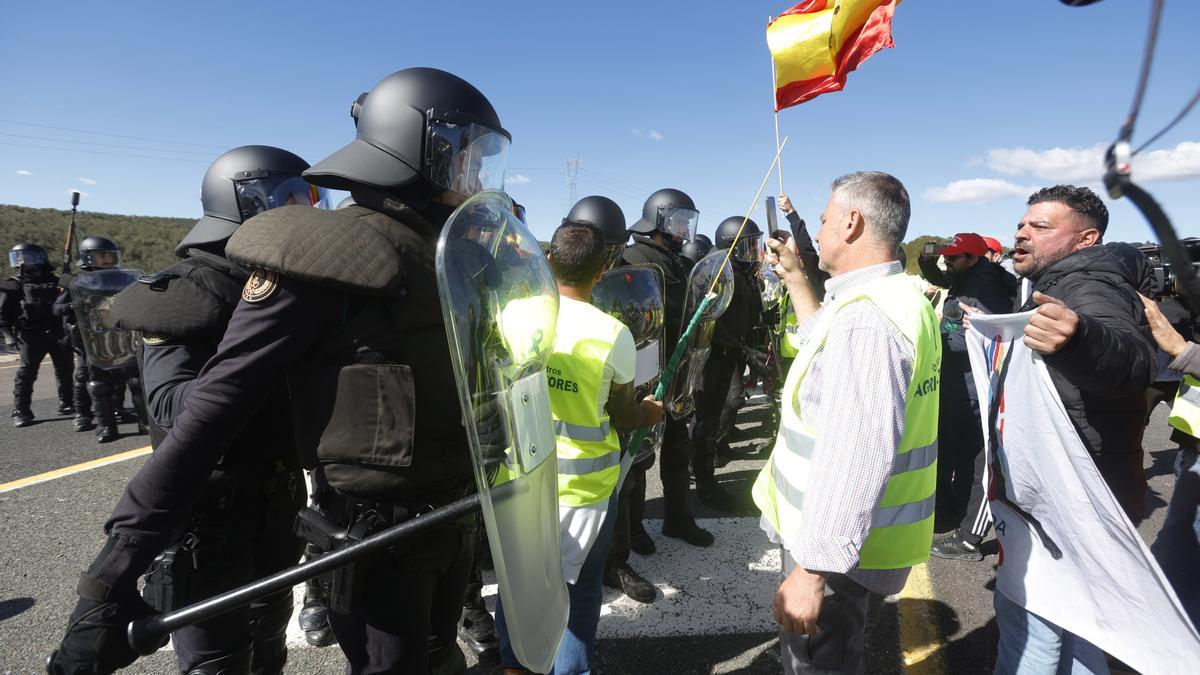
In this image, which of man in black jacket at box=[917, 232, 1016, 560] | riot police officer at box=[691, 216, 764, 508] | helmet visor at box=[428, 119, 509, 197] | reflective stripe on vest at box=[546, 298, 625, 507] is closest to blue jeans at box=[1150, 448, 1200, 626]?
man in black jacket at box=[917, 232, 1016, 560]

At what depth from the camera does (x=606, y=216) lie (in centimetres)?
421

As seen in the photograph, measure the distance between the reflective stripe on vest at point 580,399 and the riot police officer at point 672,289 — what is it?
139 centimetres

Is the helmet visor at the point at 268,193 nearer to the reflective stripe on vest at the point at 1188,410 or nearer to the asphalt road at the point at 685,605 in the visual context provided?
the asphalt road at the point at 685,605

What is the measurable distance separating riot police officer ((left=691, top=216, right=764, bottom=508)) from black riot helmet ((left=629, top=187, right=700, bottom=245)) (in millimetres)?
441

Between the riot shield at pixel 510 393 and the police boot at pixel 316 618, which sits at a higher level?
the riot shield at pixel 510 393

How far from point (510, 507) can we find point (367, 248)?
679mm

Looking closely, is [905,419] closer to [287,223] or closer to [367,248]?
[367,248]

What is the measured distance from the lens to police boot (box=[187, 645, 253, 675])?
1.77 metres

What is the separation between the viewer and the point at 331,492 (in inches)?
64.0

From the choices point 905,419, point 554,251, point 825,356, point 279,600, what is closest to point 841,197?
point 825,356

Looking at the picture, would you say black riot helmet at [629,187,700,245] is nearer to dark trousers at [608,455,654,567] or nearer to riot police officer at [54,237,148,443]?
dark trousers at [608,455,654,567]

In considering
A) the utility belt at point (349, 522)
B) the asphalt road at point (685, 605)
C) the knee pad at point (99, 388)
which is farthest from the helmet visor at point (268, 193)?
the knee pad at point (99, 388)

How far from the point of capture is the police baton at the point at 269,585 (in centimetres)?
126

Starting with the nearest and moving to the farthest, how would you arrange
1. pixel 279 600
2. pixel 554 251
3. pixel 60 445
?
pixel 279 600 → pixel 554 251 → pixel 60 445
